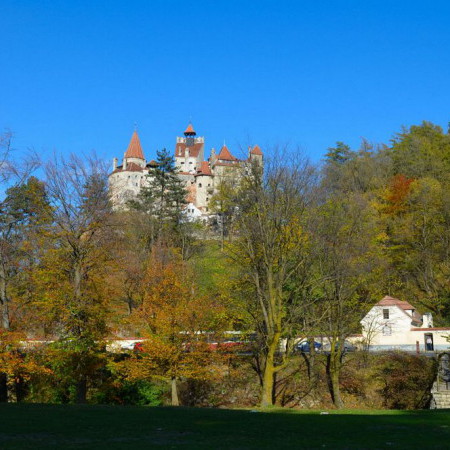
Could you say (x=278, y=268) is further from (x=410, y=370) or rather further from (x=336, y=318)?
(x=410, y=370)

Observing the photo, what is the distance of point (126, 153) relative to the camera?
132 metres

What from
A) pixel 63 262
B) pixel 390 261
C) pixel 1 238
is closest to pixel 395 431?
pixel 63 262

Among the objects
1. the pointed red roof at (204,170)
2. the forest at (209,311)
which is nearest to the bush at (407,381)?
the forest at (209,311)

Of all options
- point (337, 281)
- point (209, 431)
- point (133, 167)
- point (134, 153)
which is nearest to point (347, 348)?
point (337, 281)

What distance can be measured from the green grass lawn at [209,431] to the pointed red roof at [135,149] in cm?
12020

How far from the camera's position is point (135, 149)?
133 meters

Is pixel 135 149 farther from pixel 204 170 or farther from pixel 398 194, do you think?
pixel 398 194

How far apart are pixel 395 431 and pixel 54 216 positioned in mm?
16765

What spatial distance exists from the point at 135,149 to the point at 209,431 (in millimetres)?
125425

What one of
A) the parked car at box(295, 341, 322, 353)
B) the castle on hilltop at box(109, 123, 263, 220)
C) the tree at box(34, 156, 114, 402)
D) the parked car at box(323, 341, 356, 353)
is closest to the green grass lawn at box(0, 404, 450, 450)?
the tree at box(34, 156, 114, 402)

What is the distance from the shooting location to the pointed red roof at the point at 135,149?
13200cm

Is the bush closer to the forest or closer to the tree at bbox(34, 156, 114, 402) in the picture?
the forest

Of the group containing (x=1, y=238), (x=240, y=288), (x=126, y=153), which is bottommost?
(x=240, y=288)

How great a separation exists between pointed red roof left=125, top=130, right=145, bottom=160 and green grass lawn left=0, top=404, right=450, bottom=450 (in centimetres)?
12020
